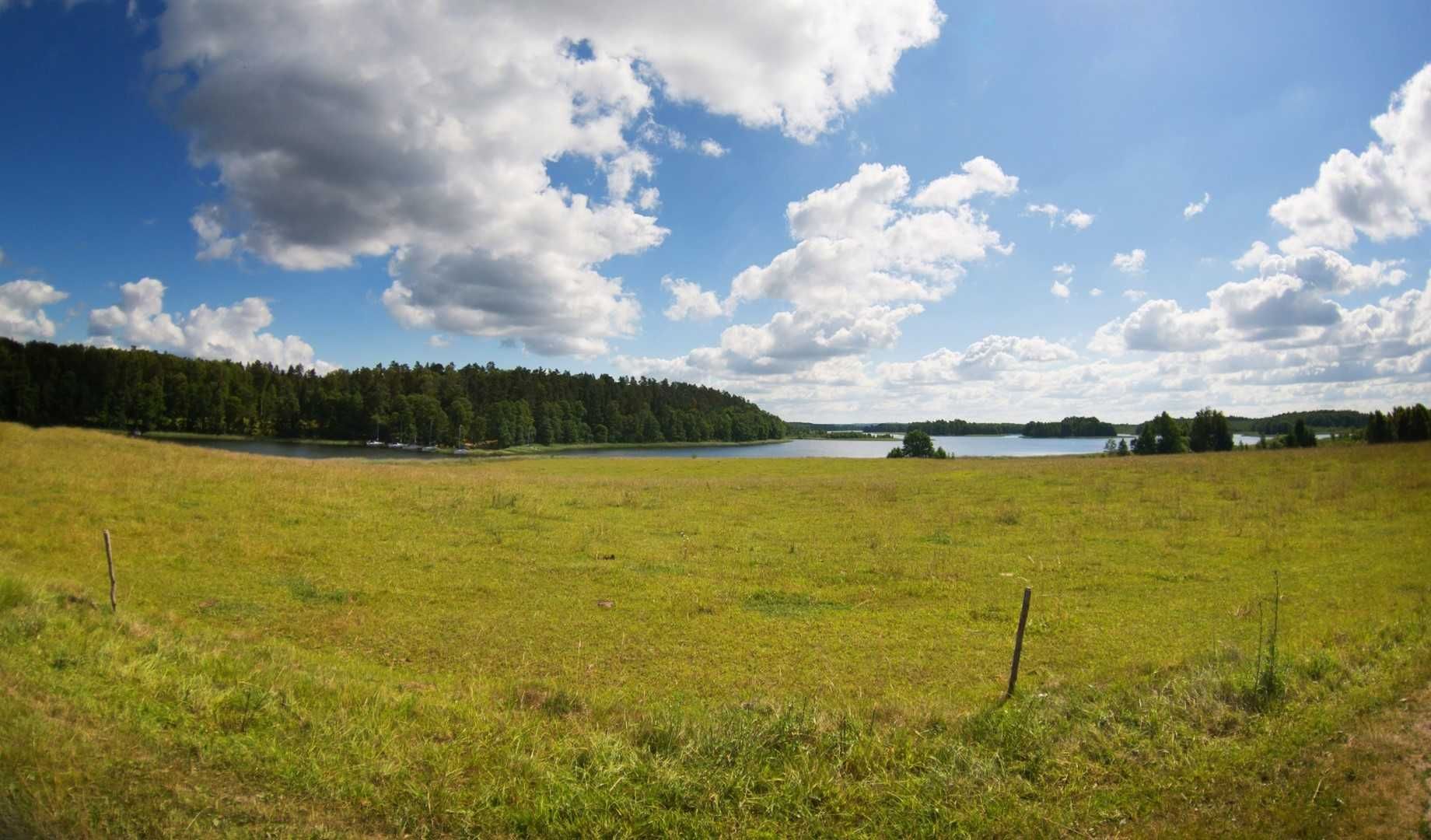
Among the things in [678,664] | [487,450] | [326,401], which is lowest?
[678,664]

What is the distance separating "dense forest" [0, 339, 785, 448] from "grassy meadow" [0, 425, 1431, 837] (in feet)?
333

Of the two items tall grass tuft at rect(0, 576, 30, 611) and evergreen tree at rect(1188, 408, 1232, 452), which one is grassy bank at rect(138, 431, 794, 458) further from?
evergreen tree at rect(1188, 408, 1232, 452)

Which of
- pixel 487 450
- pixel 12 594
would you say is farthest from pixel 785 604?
pixel 487 450

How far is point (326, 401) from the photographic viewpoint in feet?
412

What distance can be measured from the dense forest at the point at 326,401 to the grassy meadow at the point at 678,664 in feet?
333

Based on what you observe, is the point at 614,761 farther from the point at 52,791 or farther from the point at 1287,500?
the point at 1287,500

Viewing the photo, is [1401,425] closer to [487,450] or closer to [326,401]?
[487,450]

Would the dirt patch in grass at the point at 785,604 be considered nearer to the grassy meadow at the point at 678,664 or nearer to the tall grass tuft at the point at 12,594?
the grassy meadow at the point at 678,664

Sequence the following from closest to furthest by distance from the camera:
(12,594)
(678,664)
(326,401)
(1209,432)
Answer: (12,594) → (678,664) → (1209,432) → (326,401)

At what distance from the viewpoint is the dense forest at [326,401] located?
101 m

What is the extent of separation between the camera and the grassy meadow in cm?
540

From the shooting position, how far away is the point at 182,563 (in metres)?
16.0

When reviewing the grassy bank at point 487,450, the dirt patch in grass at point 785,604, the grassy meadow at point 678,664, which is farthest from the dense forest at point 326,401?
the dirt patch in grass at point 785,604

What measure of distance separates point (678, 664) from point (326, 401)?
454 feet
